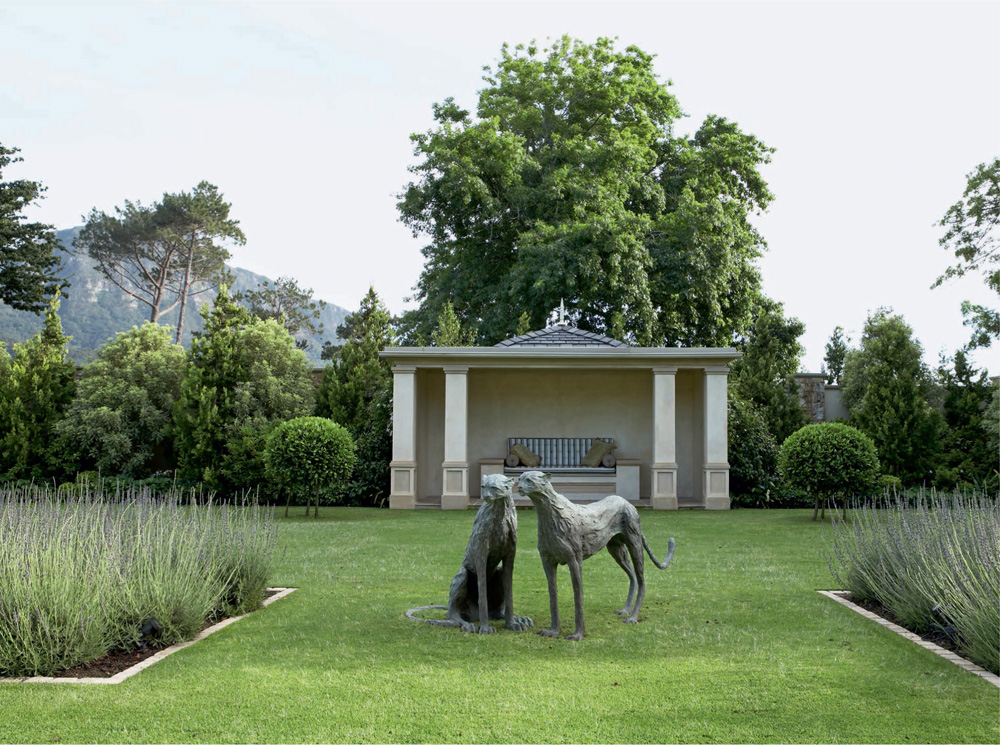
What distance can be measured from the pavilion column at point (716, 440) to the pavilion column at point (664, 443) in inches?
25.6

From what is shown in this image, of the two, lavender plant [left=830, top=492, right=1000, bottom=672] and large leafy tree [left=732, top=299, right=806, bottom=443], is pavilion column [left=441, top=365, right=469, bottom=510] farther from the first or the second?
lavender plant [left=830, top=492, right=1000, bottom=672]

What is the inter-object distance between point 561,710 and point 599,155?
2189 cm

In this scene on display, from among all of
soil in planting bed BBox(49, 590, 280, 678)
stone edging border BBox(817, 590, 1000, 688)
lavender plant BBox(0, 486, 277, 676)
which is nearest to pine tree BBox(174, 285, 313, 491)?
lavender plant BBox(0, 486, 277, 676)

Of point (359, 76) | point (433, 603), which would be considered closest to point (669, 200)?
point (359, 76)

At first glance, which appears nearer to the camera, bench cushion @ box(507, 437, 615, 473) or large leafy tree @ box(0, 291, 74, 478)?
large leafy tree @ box(0, 291, 74, 478)

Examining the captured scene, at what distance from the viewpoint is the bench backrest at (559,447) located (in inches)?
704

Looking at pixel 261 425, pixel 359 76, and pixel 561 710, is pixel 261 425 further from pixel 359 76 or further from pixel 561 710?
pixel 561 710

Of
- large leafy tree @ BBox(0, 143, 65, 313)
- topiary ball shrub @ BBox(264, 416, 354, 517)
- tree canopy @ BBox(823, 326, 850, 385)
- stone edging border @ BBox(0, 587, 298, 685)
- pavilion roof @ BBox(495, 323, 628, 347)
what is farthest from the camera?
tree canopy @ BBox(823, 326, 850, 385)

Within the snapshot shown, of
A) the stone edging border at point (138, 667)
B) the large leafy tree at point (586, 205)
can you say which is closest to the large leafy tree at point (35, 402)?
the large leafy tree at point (586, 205)

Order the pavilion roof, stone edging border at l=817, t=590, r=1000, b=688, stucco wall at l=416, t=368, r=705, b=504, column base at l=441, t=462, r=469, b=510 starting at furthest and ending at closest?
the pavilion roof → stucco wall at l=416, t=368, r=705, b=504 → column base at l=441, t=462, r=469, b=510 → stone edging border at l=817, t=590, r=1000, b=688

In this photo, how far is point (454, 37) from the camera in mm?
8305

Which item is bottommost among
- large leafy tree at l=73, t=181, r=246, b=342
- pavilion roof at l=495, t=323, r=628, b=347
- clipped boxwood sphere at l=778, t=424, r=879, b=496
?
clipped boxwood sphere at l=778, t=424, r=879, b=496

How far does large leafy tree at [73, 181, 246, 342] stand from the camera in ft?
140

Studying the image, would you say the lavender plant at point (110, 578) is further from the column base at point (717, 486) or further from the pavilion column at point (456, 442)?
the column base at point (717, 486)
